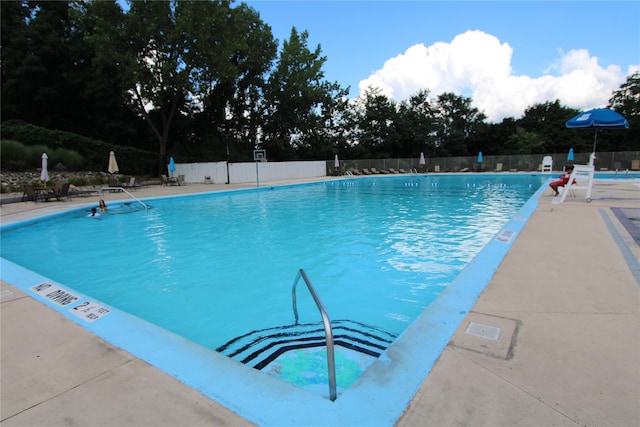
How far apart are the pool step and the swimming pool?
149 millimetres

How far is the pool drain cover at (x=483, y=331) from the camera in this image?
8.00 feet

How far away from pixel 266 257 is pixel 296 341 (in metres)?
Answer: 2.97

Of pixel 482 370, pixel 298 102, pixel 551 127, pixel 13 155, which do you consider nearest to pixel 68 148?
pixel 13 155

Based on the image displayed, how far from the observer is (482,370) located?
2.04 meters

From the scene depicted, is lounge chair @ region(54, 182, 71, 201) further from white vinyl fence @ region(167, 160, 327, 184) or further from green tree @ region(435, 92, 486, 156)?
green tree @ region(435, 92, 486, 156)

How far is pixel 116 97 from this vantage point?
23984 mm

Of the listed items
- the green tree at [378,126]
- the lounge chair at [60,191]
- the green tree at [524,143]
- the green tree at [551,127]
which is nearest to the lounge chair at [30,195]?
the lounge chair at [60,191]

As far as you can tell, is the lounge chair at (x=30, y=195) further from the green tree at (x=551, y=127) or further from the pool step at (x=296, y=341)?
the green tree at (x=551, y=127)

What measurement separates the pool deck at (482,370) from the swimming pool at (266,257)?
322mm

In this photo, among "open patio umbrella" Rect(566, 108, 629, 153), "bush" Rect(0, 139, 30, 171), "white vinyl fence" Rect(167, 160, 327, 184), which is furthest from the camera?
"white vinyl fence" Rect(167, 160, 327, 184)

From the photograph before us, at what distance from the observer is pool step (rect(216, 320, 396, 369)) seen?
2.97 meters

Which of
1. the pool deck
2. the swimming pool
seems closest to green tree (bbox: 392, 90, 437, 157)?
the swimming pool

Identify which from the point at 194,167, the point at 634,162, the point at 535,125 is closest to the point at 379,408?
the point at 194,167

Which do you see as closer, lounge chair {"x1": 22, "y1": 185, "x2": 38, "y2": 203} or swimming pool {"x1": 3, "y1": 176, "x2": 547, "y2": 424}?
swimming pool {"x1": 3, "y1": 176, "x2": 547, "y2": 424}
